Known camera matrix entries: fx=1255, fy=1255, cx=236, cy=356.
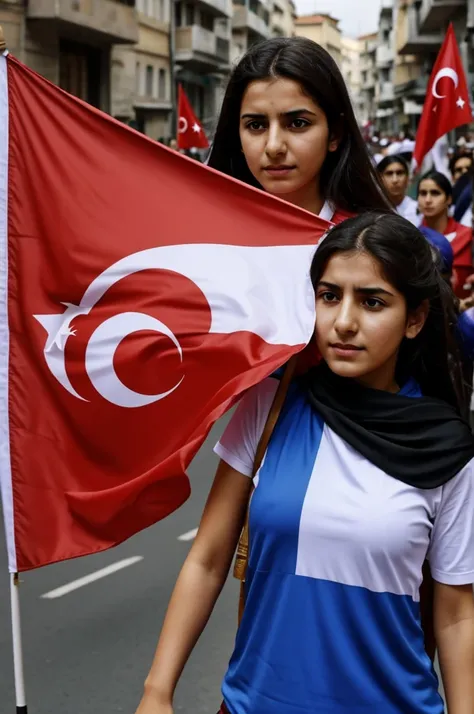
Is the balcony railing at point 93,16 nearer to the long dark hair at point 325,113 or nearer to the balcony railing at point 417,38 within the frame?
the balcony railing at point 417,38

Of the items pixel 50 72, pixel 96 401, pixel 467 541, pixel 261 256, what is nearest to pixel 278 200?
pixel 261 256

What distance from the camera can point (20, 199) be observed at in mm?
2842

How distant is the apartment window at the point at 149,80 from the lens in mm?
48138

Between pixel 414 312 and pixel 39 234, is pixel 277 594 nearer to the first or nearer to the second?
pixel 414 312

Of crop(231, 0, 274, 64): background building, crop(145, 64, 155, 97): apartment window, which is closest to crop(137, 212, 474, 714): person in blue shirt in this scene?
crop(145, 64, 155, 97): apartment window

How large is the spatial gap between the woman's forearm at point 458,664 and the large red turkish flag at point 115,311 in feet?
1.81

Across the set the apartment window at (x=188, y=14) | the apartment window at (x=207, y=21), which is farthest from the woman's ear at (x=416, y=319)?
the apartment window at (x=207, y=21)

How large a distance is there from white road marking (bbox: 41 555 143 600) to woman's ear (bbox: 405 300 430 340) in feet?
11.6

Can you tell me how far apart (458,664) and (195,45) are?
55.4 m

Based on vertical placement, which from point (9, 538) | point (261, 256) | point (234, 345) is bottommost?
point (9, 538)

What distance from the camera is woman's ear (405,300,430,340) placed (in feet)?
7.25

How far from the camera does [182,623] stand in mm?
2143

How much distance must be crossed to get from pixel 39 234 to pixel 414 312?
96cm

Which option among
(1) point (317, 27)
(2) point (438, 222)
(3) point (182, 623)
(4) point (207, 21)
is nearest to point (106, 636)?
(3) point (182, 623)
